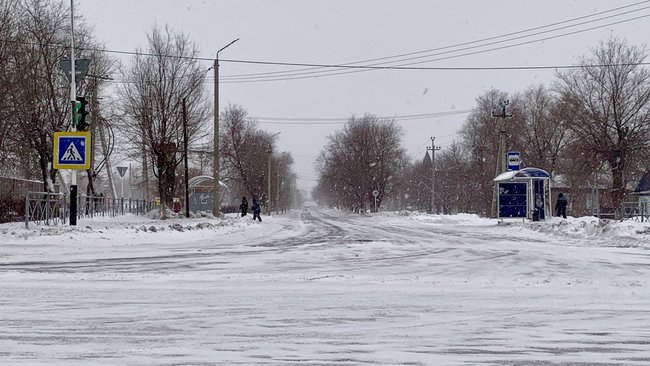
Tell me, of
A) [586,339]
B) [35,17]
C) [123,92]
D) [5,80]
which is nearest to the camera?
[586,339]

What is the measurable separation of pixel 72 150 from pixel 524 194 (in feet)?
84.1

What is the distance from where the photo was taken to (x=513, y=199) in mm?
37688

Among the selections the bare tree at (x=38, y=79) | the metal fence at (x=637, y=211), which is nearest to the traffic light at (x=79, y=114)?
the bare tree at (x=38, y=79)

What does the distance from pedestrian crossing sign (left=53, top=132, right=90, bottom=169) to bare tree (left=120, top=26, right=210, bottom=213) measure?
20.2 metres

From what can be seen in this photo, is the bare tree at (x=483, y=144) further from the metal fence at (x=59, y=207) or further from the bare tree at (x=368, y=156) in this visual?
the metal fence at (x=59, y=207)

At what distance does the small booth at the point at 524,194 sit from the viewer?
36.1 metres

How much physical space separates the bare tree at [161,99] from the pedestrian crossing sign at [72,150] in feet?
66.4

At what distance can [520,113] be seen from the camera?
75.4 metres

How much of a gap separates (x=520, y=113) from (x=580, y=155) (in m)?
24.7

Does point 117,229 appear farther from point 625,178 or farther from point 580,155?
point 625,178

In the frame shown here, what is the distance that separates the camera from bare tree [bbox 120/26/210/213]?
1633 inches

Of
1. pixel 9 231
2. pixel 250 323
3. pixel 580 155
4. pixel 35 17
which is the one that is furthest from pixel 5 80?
pixel 580 155

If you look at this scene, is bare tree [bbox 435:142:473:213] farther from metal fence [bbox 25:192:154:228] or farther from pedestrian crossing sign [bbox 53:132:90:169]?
pedestrian crossing sign [bbox 53:132:90:169]

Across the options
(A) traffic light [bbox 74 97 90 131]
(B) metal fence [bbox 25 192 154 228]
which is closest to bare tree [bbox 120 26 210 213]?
(B) metal fence [bbox 25 192 154 228]
